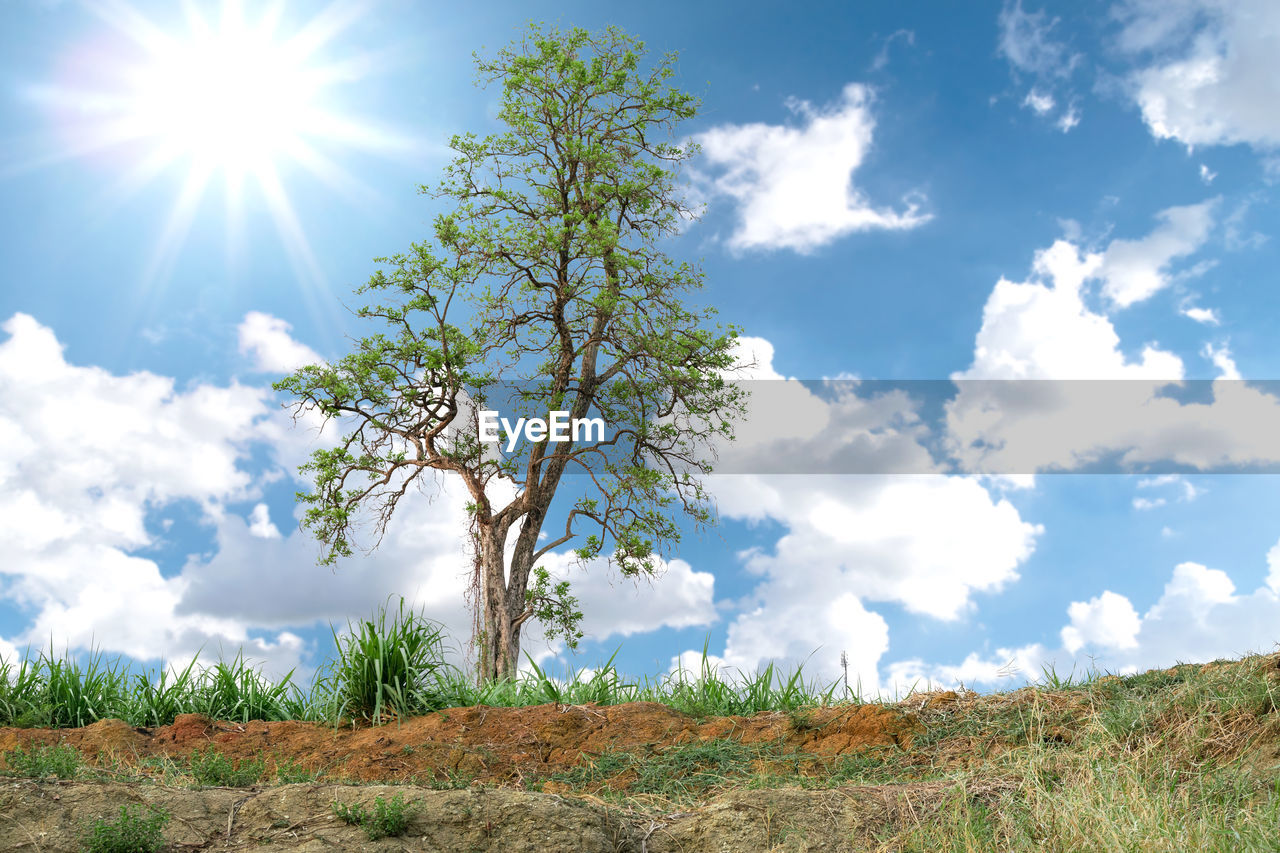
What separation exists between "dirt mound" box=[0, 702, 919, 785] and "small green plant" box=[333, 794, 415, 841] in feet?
5.19

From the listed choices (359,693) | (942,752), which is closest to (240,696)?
(359,693)

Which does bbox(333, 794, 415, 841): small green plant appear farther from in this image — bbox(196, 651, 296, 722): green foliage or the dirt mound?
bbox(196, 651, 296, 722): green foliage

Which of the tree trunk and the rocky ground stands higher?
the tree trunk

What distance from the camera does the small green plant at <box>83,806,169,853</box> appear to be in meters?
3.25

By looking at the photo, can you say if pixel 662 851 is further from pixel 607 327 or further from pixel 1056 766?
pixel 607 327

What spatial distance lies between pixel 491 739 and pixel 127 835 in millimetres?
2844

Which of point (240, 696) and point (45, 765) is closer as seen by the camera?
point (45, 765)

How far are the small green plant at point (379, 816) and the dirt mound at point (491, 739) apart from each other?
158cm

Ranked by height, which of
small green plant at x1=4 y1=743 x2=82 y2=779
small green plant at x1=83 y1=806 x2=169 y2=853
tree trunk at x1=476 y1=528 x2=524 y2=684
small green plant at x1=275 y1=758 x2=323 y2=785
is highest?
tree trunk at x1=476 y1=528 x2=524 y2=684

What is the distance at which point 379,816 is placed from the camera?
3.42 m

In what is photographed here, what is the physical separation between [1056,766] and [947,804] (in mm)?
872

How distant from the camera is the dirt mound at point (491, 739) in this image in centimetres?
553

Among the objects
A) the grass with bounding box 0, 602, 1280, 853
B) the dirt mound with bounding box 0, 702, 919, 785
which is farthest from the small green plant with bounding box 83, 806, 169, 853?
the dirt mound with bounding box 0, 702, 919, 785

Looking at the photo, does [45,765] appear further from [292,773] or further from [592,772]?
[592,772]
